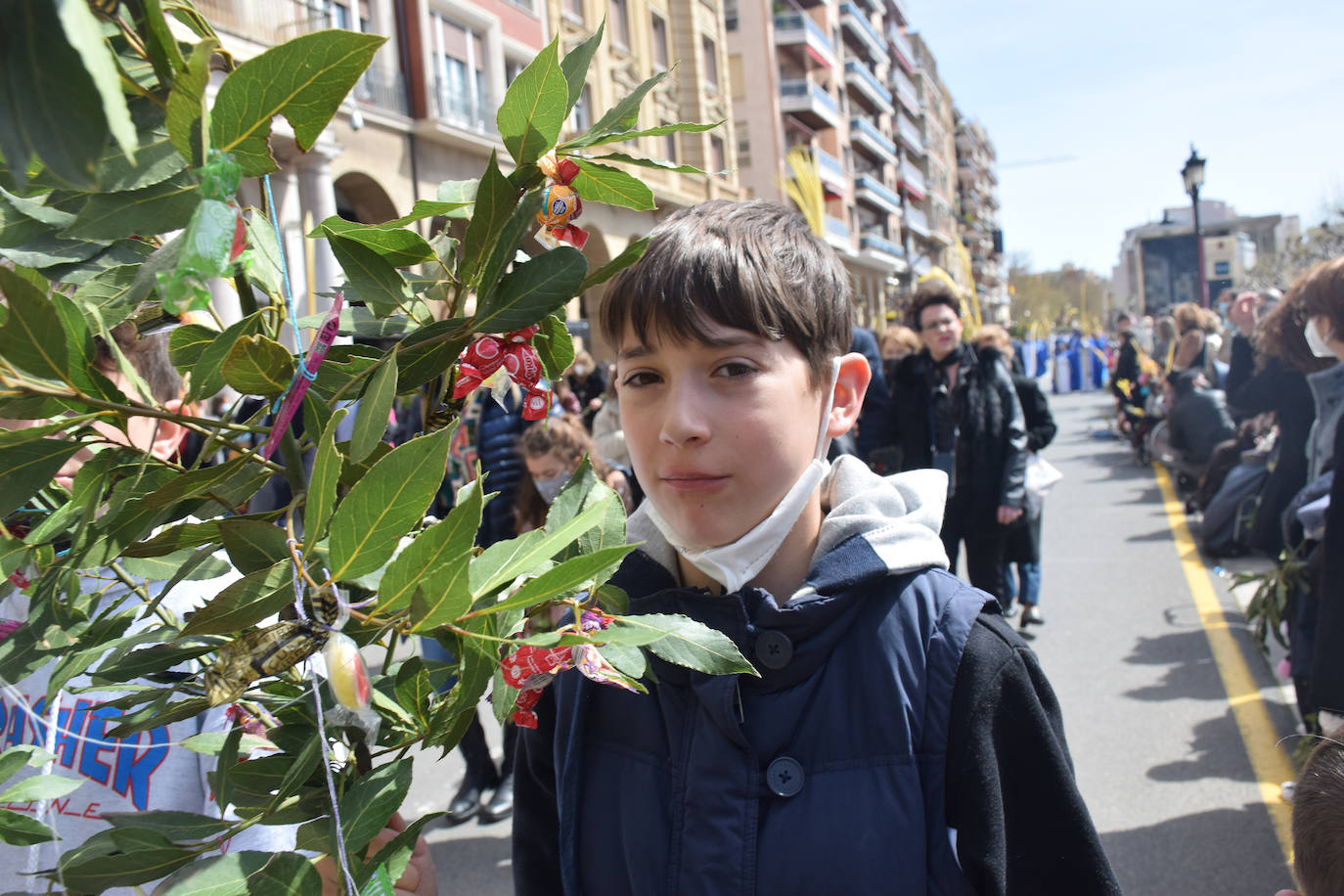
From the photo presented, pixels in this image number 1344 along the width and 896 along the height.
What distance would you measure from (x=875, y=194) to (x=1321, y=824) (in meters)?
49.7

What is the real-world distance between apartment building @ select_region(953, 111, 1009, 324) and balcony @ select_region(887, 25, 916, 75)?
19.1 meters

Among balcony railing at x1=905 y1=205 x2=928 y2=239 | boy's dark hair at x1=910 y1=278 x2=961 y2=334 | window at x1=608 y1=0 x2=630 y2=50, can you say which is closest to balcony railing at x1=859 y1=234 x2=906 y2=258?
balcony railing at x1=905 y1=205 x2=928 y2=239

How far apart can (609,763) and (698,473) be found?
0.42m

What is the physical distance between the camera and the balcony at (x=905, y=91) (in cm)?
6059

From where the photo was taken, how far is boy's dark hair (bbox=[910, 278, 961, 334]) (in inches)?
223

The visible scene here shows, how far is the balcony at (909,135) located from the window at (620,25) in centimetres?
3922

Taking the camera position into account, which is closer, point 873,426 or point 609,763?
point 609,763

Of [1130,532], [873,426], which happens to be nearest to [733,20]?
[1130,532]

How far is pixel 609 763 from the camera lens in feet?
4.39

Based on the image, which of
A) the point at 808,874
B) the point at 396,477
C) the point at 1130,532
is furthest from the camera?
the point at 1130,532

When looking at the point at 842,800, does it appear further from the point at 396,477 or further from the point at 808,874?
the point at 396,477

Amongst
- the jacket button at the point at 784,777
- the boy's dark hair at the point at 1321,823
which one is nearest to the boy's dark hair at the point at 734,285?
the jacket button at the point at 784,777

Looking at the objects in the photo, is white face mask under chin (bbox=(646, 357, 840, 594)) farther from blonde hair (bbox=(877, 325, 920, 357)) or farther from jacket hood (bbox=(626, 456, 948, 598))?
blonde hair (bbox=(877, 325, 920, 357))

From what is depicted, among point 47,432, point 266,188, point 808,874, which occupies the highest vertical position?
point 266,188
